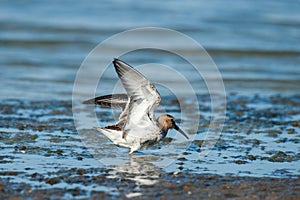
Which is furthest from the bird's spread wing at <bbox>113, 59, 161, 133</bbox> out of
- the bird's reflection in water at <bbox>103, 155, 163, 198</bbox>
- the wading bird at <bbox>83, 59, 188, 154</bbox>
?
the bird's reflection in water at <bbox>103, 155, 163, 198</bbox>

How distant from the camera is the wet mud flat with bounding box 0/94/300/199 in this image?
631 centimetres

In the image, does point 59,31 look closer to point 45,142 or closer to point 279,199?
point 45,142

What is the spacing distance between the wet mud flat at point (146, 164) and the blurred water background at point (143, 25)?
2314 millimetres

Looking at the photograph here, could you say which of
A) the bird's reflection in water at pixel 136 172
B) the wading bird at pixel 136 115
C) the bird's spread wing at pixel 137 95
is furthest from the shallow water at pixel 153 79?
the bird's spread wing at pixel 137 95

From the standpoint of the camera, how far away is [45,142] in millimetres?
8281

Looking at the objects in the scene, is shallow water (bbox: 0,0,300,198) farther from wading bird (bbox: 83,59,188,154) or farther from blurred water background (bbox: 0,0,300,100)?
wading bird (bbox: 83,59,188,154)

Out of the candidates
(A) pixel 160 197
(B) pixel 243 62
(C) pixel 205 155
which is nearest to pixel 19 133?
(C) pixel 205 155

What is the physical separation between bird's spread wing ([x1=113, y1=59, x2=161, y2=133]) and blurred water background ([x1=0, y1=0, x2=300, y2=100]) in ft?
14.1

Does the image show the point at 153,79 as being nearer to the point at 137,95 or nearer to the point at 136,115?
the point at 136,115

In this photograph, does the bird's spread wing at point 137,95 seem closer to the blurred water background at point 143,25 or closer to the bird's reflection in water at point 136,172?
the bird's reflection in water at point 136,172

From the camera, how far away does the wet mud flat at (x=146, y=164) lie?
631 centimetres

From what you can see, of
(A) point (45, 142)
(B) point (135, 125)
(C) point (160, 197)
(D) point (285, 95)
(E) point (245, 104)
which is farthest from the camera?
(D) point (285, 95)

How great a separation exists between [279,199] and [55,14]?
16232 millimetres

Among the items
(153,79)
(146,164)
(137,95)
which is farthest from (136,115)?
(153,79)
